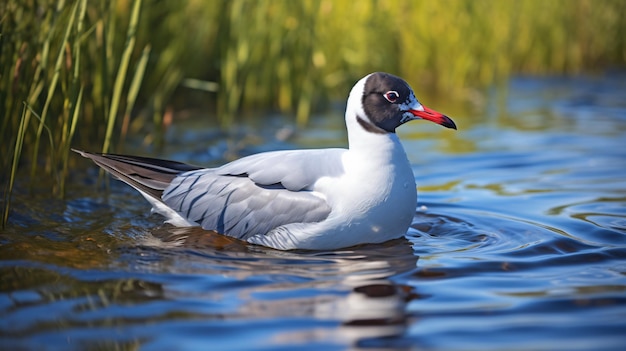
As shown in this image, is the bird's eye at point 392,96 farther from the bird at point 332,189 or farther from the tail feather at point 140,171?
the tail feather at point 140,171

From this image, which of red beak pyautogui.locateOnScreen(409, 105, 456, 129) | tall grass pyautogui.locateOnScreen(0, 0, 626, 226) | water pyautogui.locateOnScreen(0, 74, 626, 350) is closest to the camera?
water pyautogui.locateOnScreen(0, 74, 626, 350)

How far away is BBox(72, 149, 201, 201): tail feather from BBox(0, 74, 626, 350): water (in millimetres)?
243

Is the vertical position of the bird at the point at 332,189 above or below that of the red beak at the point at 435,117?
below

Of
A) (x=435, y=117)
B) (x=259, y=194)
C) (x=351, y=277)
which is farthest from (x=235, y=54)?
(x=351, y=277)

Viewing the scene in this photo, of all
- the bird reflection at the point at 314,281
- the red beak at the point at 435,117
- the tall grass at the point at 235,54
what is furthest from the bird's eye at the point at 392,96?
the tall grass at the point at 235,54

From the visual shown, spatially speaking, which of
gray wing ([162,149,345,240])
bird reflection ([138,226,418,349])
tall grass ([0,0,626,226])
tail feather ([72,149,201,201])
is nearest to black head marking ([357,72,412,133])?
gray wing ([162,149,345,240])

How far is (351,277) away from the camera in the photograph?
14.3 feet

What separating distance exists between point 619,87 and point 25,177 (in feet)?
28.0

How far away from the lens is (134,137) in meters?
8.48

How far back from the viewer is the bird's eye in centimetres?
514

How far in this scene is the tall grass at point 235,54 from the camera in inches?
222

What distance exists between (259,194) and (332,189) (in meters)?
0.49

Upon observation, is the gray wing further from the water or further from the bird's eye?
the bird's eye

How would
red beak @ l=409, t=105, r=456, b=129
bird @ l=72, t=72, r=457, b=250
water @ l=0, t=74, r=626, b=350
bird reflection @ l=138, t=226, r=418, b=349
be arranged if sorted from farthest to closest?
red beak @ l=409, t=105, r=456, b=129, bird @ l=72, t=72, r=457, b=250, bird reflection @ l=138, t=226, r=418, b=349, water @ l=0, t=74, r=626, b=350
